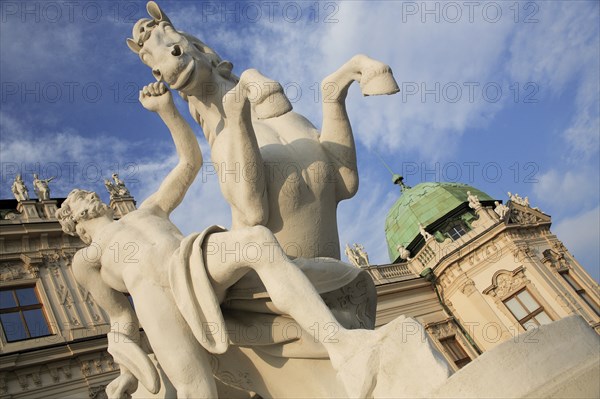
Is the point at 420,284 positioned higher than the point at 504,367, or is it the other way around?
the point at 420,284

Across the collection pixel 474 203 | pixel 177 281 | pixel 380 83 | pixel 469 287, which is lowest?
pixel 177 281

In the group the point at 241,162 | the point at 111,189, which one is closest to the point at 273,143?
the point at 241,162

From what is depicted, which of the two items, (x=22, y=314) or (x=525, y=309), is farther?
(x=525, y=309)

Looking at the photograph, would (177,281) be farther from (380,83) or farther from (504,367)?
(504,367)

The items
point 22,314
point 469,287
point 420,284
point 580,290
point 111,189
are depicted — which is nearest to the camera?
point 22,314

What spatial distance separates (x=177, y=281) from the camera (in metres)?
3.41

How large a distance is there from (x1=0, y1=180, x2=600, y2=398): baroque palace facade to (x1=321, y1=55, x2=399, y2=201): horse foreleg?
52.7 ft

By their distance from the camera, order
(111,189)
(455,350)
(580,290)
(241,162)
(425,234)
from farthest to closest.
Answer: (425,234)
(580,290)
(455,350)
(111,189)
(241,162)

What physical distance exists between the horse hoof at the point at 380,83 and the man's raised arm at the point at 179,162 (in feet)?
4.18

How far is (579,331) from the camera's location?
2531 mm

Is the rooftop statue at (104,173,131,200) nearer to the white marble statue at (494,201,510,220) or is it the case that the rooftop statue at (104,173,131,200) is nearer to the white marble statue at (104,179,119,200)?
the white marble statue at (104,179,119,200)

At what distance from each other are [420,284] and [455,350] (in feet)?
10.3

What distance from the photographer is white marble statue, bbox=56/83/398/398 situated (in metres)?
2.99

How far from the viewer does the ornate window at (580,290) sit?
28.1 metres
